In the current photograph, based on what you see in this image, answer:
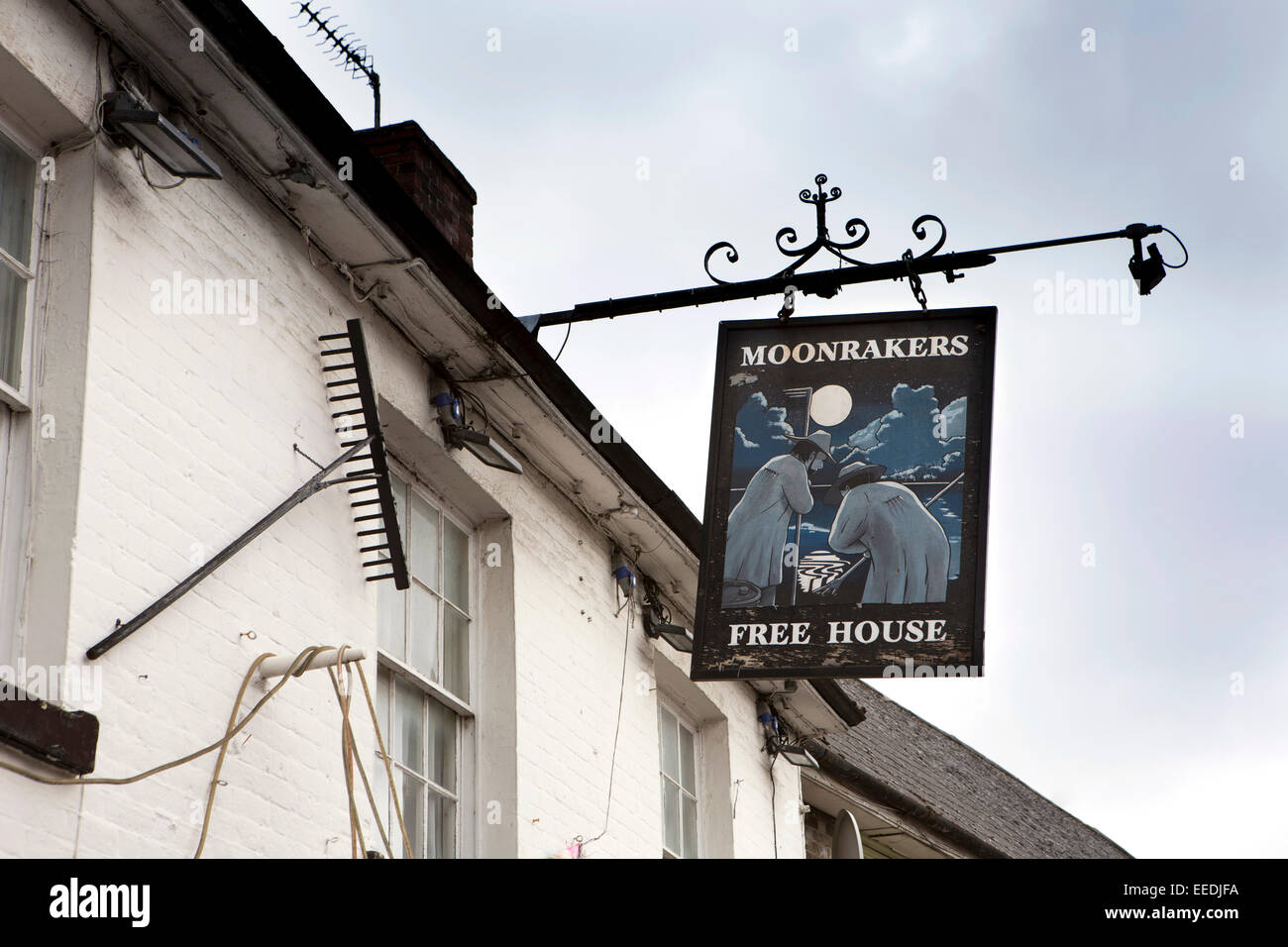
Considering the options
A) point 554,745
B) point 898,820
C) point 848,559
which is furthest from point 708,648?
point 898,820

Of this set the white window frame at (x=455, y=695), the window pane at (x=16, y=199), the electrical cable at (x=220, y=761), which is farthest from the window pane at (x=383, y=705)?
the window pane at (x=16, y=199)

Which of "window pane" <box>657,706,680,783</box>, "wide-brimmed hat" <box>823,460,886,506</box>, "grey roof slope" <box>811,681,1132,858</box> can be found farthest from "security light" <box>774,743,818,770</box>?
"wide-brimmed hat" <box>823,460,886,506</box>

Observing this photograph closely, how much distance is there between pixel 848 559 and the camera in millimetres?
7020

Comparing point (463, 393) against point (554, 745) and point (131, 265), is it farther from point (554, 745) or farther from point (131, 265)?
point (131, 265)

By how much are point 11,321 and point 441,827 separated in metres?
3.26

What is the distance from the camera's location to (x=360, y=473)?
689 centimetres

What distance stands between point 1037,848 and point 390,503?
458 inches

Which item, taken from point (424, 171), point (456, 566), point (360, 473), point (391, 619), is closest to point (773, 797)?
point (456, 566)

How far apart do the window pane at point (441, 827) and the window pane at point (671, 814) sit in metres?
2.38

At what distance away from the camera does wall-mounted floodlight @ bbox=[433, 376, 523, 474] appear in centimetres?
805

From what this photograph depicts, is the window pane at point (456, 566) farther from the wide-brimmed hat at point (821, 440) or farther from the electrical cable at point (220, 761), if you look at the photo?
the electrical cable at point (220, 761)

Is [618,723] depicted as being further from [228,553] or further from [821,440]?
[228,553]

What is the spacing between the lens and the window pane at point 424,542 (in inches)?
316
